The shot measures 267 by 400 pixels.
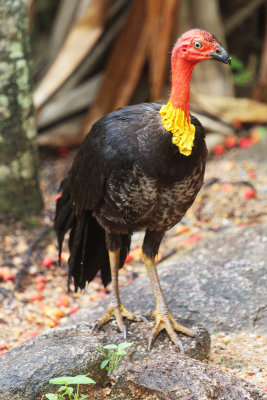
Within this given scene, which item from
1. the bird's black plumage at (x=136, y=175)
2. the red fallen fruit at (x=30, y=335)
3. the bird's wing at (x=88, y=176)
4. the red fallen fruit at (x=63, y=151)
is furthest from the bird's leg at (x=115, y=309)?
the red fallen fruit at (x=63, y=151)

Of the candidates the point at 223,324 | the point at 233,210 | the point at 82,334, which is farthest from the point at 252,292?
the point at 233,210

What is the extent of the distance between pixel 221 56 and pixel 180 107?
1.23 feet

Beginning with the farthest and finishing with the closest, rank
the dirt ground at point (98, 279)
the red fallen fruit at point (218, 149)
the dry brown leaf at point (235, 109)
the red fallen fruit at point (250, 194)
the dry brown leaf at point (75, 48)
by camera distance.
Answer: the dry brown leaf at point (235, 109) → the red fallen fruit at point (218, 149) → the dry brown leaf at point (75, 48) → the red fallen fruit at point (250, 194) → the dirt ground at point (98, 279)

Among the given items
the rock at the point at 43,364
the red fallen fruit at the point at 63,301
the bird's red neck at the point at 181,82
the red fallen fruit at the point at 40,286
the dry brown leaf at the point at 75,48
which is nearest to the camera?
the rock at the point at 43,364

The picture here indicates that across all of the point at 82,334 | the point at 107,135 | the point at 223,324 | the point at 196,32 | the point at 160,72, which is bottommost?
the point at 223,324

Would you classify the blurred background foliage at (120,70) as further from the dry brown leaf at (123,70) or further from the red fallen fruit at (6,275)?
the red fallen fruit at (6,275)

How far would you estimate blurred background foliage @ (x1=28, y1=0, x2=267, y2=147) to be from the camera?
734cm

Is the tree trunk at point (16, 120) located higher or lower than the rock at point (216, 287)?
higher

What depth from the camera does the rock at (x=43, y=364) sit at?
319 cm

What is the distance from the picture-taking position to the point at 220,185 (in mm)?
6793

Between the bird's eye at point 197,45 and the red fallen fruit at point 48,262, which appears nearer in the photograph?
the bird's eye at point 197,45

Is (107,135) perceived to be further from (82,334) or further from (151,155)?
(82,334)

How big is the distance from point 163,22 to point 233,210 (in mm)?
2427

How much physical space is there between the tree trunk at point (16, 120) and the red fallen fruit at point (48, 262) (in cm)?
69
